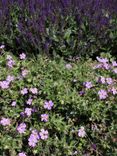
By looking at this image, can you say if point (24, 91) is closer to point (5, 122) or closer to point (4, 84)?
point (4, 84)

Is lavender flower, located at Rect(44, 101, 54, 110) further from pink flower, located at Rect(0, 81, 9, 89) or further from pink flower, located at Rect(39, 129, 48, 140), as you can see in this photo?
pink flower, located at Rect(0, 81, 9, 89)

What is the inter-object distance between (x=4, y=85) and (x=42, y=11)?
→ 39.2 inches

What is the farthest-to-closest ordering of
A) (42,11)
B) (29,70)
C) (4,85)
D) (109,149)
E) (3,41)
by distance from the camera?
1. (3,41)
2. (42,11)
3. (29,70)
4. (4,85)
5. (109,149)

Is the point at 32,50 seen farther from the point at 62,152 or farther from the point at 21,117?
the point at 62,152

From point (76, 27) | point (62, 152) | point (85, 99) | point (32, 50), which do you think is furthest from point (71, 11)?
point (62, 152)

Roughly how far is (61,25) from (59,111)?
3.37 feet

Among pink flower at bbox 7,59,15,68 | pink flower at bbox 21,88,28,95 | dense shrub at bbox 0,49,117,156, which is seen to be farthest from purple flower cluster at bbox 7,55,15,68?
pink flower at bbox 21,88,28,95

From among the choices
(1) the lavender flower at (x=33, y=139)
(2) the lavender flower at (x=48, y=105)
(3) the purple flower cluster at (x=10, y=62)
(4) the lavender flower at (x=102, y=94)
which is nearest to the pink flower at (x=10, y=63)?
(3) the purple flower cluster at (x=10, y=62)

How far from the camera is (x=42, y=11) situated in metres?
4.16

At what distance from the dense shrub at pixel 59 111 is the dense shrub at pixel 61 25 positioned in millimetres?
479

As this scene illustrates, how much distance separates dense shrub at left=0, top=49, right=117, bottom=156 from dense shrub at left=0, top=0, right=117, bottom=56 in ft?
1.57

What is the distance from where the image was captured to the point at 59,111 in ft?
11.8

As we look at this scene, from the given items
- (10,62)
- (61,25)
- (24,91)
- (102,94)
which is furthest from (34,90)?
(61,25)

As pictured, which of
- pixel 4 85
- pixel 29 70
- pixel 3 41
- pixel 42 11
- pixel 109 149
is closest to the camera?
pixel 109 149
